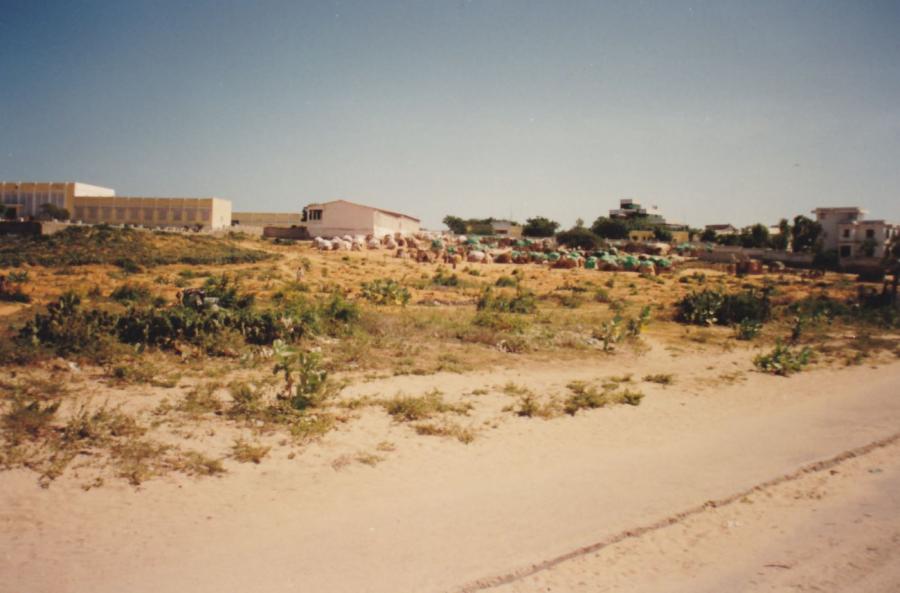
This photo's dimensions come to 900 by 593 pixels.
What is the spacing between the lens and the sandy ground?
15.0ft

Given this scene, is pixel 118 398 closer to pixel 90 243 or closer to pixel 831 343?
pixel 831 343

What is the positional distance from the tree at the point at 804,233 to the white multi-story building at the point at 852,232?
3.70 ft

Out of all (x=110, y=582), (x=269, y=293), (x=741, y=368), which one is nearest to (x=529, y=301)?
(x=741, y=368)

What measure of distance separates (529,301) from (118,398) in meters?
14.6

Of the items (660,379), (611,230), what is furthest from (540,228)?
(660,379)

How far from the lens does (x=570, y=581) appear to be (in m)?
4.62

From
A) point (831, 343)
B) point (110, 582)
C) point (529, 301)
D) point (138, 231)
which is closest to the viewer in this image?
point (110, 582)

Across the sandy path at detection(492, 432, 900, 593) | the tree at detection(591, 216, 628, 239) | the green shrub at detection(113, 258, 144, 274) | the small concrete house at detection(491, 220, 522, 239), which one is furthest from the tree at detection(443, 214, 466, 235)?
the sandy path at detection(492, 432, 900, 593)

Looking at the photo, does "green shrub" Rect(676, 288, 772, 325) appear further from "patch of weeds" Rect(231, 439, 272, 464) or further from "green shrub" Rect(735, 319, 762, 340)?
"patch of weeds" Rect(231, 439, 272, 464)

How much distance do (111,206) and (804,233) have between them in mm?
82834

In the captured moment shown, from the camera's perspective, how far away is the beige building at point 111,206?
214ft

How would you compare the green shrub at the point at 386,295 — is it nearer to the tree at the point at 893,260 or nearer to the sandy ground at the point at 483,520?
the sandy ground at the point at 483,520

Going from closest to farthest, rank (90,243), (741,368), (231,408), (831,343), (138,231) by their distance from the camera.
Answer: (231,408), (741,368), (831,343), (90,243), (138,231)

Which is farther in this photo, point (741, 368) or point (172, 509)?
point (741, 368)
